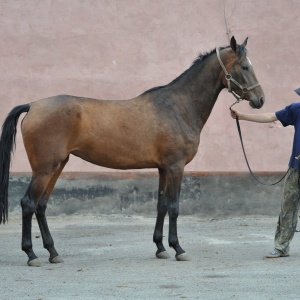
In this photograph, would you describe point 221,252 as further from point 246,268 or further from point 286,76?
point 286,76

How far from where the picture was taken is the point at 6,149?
9.13m

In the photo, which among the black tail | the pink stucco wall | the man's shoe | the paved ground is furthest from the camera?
the pink stucco wall

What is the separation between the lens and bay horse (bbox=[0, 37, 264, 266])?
8.88 m

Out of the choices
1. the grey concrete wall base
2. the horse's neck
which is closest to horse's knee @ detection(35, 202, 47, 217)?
the horse's neck

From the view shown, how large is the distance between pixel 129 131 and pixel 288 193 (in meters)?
1.83

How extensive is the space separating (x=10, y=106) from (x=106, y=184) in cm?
185

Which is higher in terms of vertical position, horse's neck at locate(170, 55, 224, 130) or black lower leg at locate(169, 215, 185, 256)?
horse's neck at locate(170, 55, 224, 130)

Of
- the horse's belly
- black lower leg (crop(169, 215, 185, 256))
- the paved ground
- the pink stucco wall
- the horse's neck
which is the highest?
the pink stucco wall

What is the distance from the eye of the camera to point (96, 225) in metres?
12.4

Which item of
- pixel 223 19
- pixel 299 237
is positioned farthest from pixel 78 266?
pixel 223 19

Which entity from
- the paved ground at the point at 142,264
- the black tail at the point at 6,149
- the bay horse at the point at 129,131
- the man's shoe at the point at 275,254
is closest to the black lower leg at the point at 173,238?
the bay horse at the point at 129,131

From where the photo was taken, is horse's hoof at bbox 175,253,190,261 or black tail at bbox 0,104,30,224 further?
horse's hoof at bbox 175,253,190,261

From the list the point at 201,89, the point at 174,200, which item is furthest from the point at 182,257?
the point at 201,89

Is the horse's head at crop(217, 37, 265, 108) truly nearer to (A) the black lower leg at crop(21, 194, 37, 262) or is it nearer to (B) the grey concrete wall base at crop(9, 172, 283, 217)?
(A) the black lower leg at crop(21, 194, 37, 262)
